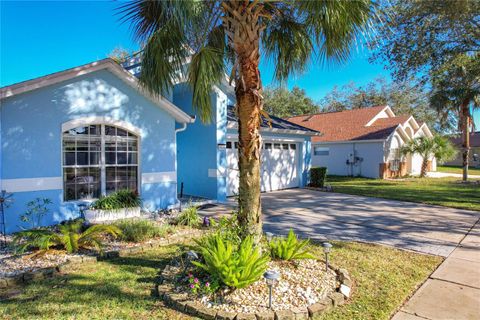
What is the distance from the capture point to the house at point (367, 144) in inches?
893

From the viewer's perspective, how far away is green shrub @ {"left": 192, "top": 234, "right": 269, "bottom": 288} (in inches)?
161

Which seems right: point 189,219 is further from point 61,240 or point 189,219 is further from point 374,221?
point 374,221

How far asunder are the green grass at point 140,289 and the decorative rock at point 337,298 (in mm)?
A: 86

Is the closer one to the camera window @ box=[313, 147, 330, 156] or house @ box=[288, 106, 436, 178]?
house @ box=[288, 106, 436, 178]

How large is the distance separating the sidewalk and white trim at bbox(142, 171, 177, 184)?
Result: 796cm

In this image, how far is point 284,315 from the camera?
12.1ft

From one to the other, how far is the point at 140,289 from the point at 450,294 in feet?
14.9

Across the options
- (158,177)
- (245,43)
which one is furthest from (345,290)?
(158,177)

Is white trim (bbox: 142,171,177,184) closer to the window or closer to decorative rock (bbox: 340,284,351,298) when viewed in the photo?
decorative rock (bbox: 340,284,351,298)

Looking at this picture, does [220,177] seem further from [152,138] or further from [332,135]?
[332,135]

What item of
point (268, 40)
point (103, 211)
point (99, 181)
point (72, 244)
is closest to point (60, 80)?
point (99, 181)

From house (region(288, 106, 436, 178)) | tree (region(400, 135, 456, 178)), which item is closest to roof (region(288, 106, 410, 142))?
house (region(288, 106, 436, 178))

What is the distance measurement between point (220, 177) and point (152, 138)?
325cm

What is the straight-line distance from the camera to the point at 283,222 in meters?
8.75
